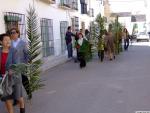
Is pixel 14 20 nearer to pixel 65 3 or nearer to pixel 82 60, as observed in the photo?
pixel 82 60

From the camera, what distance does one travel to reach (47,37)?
21.9m

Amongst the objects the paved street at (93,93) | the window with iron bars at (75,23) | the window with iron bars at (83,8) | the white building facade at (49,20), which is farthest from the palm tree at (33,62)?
the window with iron bars at (83,8)

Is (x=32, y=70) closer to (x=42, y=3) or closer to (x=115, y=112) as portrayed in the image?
(x=115, y=112)

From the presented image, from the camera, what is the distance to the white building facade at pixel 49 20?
15.0 metres

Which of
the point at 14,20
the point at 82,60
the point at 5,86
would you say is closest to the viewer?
the point at 5,86

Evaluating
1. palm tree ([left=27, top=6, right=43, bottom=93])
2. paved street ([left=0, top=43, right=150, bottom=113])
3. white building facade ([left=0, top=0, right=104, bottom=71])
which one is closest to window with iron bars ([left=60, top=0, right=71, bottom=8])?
white building facade ([left=0, top=0, right=104, bottom=71])

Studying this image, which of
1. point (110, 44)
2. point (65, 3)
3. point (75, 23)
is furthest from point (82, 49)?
point (75, 23)

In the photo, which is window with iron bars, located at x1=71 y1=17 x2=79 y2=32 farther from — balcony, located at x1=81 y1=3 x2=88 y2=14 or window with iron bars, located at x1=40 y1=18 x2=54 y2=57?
window with iron bars, located at x1=40 y1=18 x2=54 y2=57

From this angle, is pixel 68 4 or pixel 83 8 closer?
pixel 68 4

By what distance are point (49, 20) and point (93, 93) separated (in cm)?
1269

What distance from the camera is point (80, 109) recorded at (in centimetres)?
833

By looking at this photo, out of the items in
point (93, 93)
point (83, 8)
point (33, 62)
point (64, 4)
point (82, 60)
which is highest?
point (83, 8)

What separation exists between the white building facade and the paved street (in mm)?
2134

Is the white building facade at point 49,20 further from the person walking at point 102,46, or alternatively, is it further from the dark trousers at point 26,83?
the dark trousers at point 26,83
